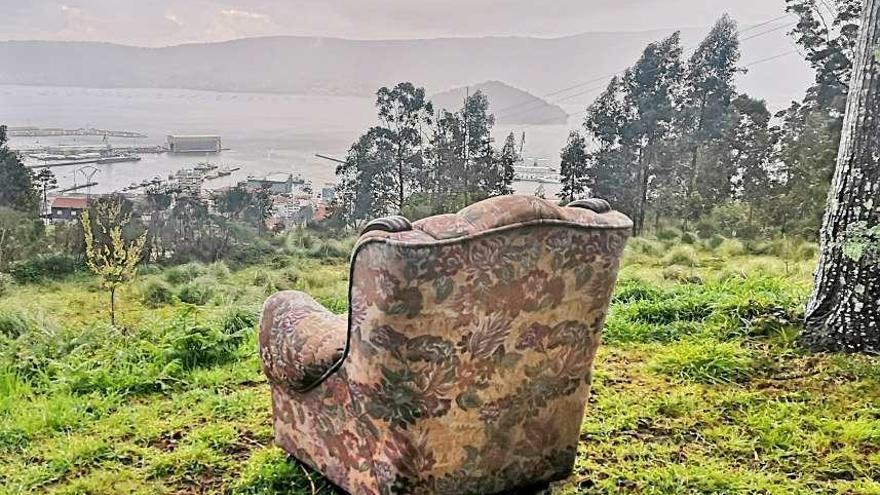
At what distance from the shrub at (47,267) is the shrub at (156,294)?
0.40 meters

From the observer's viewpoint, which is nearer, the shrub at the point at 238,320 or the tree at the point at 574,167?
the shrub at the point at 238,320

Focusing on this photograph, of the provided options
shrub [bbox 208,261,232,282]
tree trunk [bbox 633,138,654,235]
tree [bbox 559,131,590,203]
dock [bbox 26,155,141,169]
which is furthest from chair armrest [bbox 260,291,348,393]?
tree trunk [bbox 633,138,654,235]

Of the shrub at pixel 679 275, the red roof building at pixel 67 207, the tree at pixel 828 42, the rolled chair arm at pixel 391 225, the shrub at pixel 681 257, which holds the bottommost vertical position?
the shrub at pixel 679 275

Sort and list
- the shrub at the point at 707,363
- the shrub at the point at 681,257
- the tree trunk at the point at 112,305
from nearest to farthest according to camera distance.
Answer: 1. the shrub at the point at 707,363
2. the tree trunk at the point at 112,305
3. the shrub at the point at 681,257

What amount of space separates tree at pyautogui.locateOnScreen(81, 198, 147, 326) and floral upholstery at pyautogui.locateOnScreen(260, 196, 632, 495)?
2457mm

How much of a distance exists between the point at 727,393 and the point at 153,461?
78.4 inches

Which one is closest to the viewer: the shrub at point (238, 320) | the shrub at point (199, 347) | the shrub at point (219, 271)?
the shrub at point (199, 347)

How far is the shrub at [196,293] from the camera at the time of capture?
4504mm

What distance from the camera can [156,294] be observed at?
448 centimetres

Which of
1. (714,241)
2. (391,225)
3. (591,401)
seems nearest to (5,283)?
(591,401)

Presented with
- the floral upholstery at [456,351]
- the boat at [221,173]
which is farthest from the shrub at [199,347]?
the boat at [221,173]

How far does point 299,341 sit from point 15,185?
3.51 m

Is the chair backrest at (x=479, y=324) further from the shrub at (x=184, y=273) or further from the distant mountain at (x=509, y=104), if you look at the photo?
the distant mountain at (x=509, y=104)

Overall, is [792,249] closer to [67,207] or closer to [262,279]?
[262,279]
